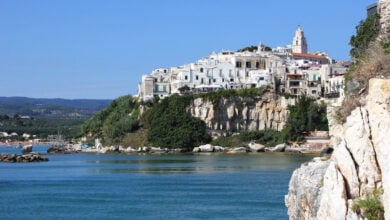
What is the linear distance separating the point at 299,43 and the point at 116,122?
41721 mm

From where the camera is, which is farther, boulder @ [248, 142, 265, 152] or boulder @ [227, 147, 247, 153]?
boulder @ [227, 147, 247, 153]

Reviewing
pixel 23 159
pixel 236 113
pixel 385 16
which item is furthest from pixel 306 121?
pixel 385 16

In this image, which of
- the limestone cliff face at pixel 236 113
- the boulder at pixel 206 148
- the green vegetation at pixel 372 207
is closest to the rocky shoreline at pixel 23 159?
the boulder at pixel 206 148

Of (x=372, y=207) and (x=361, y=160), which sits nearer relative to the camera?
(x=372, y=207)

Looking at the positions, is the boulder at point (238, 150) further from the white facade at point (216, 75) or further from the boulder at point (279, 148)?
the white facade at point (216, 75)

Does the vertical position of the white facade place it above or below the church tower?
below

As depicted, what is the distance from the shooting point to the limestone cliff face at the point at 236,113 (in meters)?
105

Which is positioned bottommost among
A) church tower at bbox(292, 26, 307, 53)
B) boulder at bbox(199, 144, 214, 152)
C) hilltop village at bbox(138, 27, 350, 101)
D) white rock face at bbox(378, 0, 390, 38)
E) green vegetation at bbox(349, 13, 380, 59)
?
boulder at bbox(199, 144, 214, 152)

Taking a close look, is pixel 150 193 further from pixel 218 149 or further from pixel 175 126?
pixel 175 126

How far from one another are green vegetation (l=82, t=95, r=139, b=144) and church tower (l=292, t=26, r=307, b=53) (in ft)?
113

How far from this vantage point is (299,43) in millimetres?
142500

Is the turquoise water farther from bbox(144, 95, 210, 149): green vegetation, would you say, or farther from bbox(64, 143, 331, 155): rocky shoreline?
bbox(144, 95, 210, 149): green vegetation

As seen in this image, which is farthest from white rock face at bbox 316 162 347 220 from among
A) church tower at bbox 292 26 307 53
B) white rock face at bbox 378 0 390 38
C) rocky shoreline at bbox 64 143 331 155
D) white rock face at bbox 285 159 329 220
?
church tower at bbox 292 26 307 53

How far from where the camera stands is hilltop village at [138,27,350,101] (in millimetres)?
105688
